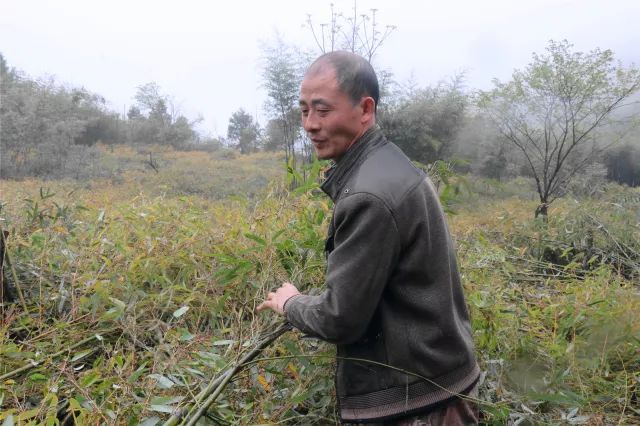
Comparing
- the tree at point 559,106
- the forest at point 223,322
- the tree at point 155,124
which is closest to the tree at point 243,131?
the tree at point 155,124

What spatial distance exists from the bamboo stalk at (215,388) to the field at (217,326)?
1.1 inches

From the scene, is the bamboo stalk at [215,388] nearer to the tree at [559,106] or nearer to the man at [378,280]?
the man at [378,280]

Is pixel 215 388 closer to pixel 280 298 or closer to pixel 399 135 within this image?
pixel 280 298

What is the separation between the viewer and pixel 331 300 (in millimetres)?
1129

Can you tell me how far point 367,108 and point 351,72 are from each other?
0.10 metres

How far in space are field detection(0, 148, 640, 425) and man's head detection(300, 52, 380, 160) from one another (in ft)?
1.80

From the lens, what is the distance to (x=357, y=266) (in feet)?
3.59

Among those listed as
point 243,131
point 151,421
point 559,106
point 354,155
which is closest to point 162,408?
point 151,421

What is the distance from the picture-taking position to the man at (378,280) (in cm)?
110

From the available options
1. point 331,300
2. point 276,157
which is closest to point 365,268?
point 331,300

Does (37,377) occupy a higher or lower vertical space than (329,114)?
lower

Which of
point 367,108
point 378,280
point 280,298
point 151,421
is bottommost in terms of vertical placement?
point 151,421

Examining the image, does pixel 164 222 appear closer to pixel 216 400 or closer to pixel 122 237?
pixel 122 237

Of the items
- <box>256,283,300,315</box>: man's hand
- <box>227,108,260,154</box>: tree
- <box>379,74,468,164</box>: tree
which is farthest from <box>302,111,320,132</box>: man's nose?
<box>227,108,260,154</box>: tree
